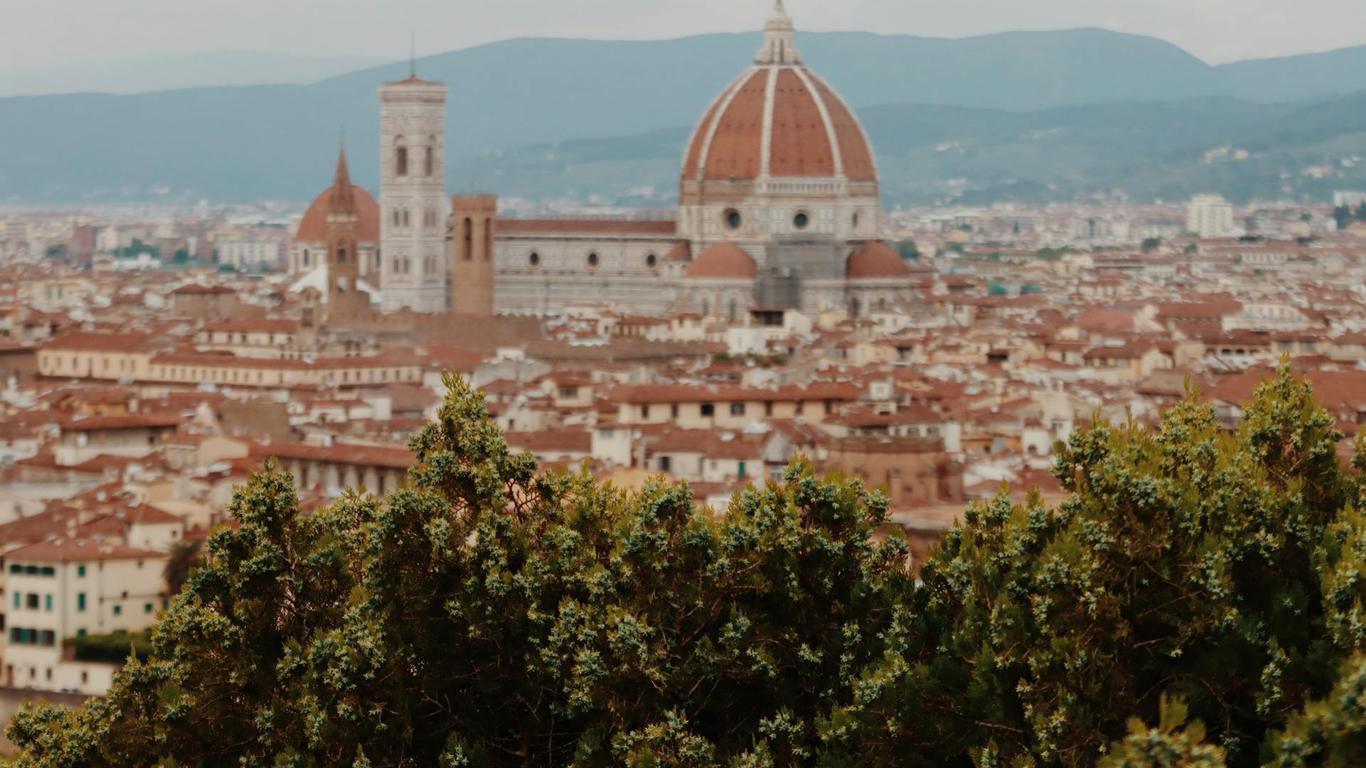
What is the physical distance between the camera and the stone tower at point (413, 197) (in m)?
112

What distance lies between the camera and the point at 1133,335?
8644 cm

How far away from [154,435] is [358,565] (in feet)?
113

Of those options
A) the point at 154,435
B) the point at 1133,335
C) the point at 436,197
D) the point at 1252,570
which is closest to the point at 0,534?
the point at 154,435

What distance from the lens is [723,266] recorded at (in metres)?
106

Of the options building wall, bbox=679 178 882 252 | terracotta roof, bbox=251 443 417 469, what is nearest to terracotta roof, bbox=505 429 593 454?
terracotta roof, bbox=251 443 417 469

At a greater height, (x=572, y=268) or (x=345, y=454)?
(x=345, y=454)

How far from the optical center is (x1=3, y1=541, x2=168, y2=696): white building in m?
36.6

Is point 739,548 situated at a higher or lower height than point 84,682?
higher

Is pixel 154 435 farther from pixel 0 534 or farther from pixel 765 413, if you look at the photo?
pixel 0 534

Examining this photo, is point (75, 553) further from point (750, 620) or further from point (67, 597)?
point (750, 620)

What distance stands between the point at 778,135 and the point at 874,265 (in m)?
7.21

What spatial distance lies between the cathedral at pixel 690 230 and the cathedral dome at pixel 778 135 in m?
0.07

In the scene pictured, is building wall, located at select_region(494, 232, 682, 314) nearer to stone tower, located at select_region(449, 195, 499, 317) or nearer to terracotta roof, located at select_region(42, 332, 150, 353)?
stone tower, located at select_region(449, 195, 499, 317)

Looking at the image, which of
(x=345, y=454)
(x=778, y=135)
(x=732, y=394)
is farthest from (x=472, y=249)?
(x=345, y=454)
